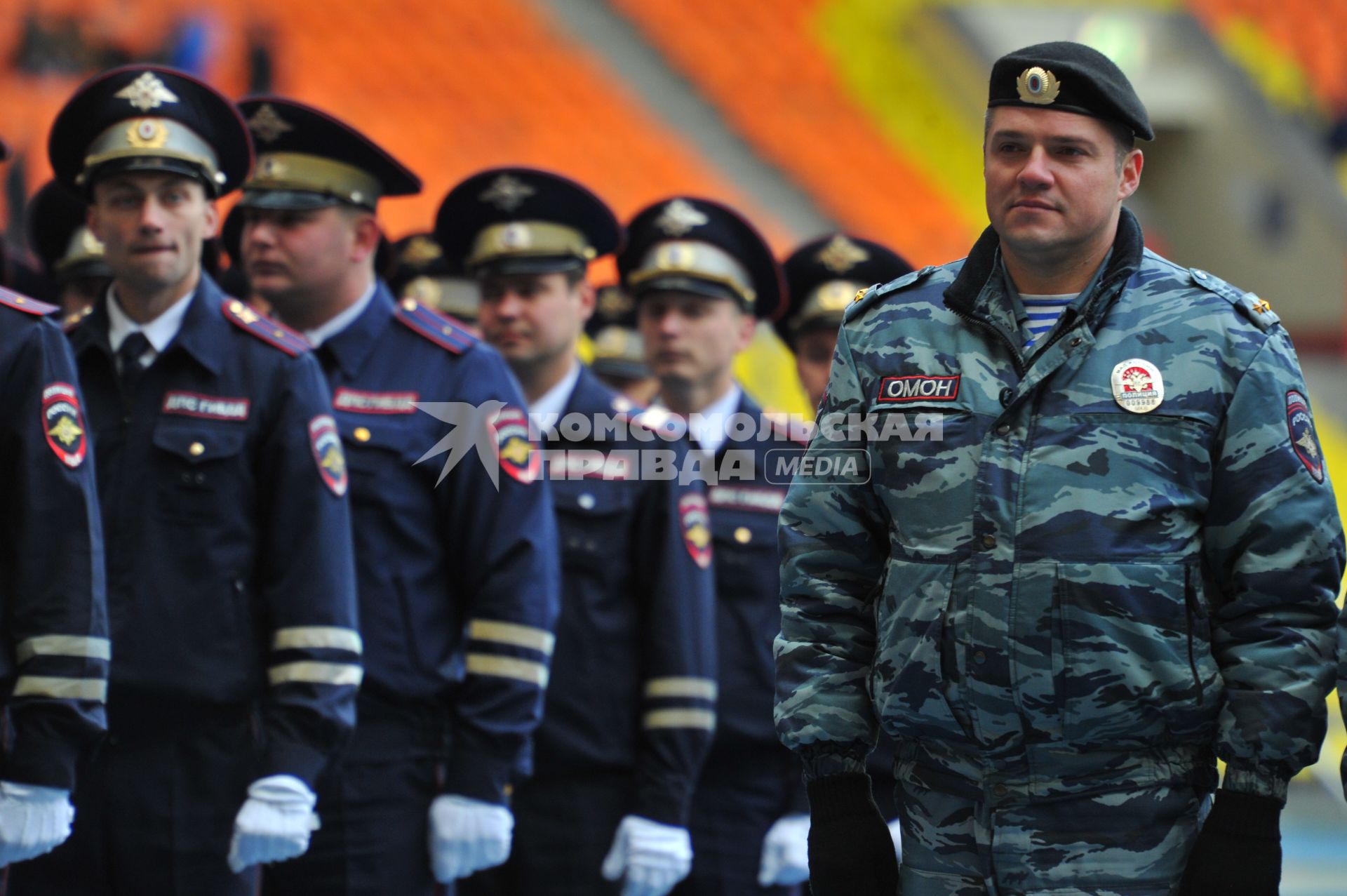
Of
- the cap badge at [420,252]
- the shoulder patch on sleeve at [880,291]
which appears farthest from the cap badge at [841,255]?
the shoulder patch on sleeve at [880,291]

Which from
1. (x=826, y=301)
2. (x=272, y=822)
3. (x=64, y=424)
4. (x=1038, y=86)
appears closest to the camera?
(x=1038, y=86)

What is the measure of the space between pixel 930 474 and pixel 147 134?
6.59 ft

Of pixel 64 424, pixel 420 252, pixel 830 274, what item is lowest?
pixel 64 424

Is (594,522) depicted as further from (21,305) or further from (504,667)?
(21,305)

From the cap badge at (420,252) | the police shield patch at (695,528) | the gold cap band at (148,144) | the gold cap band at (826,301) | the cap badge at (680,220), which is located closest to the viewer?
the gold cap band at (148,144)

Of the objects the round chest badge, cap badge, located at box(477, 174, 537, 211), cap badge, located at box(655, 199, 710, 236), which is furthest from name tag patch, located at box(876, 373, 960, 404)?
cap badge, located at box(655, 199, 710, 236)

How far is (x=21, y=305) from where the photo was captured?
347cm

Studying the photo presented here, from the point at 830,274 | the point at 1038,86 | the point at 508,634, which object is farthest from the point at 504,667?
the point at 830,274

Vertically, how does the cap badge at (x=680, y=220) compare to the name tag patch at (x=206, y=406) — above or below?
above

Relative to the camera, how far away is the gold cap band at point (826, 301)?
5504 millimetres

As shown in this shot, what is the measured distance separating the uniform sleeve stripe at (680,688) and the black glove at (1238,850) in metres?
2.05

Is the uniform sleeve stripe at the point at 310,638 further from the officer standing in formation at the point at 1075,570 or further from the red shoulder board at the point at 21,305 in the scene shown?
the officer standing in formation at the point at 1075,570

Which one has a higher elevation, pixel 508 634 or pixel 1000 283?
pixel 1000 283

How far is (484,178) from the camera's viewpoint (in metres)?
5.10
